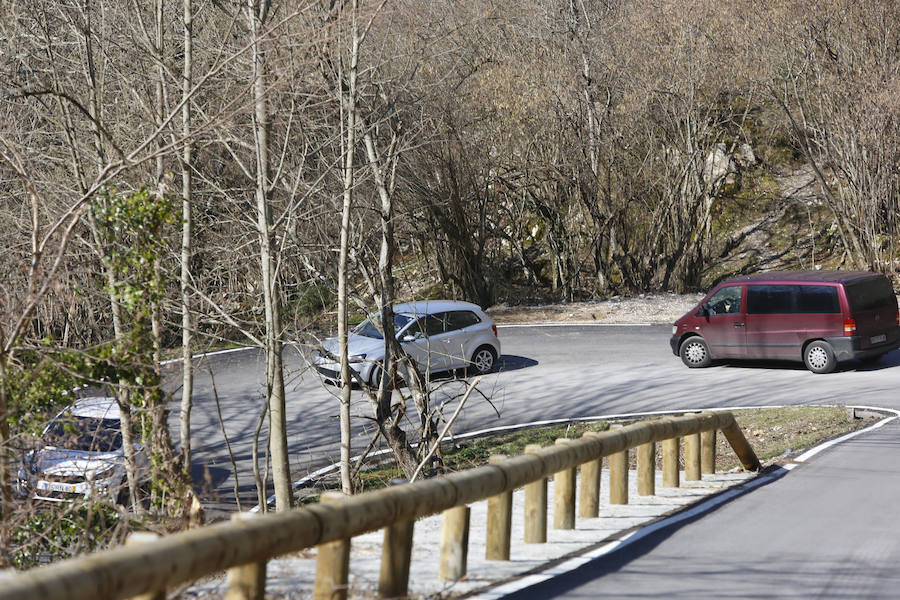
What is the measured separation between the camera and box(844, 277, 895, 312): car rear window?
18.3 m

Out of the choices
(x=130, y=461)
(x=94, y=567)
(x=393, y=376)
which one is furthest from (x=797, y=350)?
(x=94, y=567)

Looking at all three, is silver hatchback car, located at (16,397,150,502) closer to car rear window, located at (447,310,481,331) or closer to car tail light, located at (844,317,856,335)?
car rear window, located at (447,310,481,331)

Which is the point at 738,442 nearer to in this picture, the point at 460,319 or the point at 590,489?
the point at 590,489

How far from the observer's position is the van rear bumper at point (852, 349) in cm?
1822

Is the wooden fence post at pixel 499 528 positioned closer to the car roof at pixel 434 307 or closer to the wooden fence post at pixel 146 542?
the wooden fence post at pixel 146 542

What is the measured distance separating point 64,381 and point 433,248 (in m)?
24.2

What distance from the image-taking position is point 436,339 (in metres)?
21.2

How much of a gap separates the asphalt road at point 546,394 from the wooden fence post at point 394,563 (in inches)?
378

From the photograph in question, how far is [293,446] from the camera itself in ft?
57.0

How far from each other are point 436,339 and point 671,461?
42.1ft

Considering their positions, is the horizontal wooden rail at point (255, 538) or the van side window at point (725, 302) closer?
the horizontal wooden rail at point (255, 538)

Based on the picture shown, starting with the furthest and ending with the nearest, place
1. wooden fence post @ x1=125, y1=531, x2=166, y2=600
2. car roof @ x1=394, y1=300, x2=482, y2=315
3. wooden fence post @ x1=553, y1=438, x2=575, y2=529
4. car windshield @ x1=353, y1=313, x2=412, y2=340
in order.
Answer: car roof @ x1=394, y1=300, x2=482, y2=315, car windshield @ x1=353, y1=313, x2=412, y2=340, wooden fence post @ x1=553, y1=438, x2=575, y2=529, wooden fence post @ x1=125, y1=531, x2=166, y2=600

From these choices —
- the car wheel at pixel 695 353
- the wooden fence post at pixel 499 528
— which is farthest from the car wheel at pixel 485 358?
the wooden fence post at pixel 499 528

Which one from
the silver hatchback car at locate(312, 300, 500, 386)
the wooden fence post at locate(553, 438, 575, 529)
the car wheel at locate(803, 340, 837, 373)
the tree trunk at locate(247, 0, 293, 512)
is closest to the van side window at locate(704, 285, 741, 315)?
the car wheel at locate(803, 340, 837, 373)
